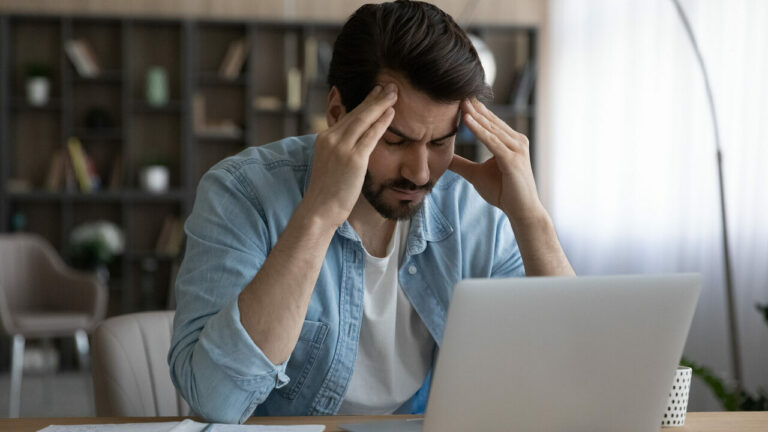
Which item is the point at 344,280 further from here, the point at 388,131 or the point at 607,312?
the point at 607,312

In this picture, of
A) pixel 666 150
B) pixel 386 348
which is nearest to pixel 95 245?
pixel 666 150

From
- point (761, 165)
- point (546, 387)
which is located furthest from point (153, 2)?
point (546, 387)

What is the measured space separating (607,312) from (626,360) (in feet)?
0.25

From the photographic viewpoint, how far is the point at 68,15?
17.9 ft

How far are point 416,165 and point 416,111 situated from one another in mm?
94

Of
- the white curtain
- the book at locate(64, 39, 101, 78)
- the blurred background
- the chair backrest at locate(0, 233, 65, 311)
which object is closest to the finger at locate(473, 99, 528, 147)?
the white curtain

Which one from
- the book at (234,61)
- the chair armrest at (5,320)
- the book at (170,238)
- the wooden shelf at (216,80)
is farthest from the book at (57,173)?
the chair armrest at (5,320)

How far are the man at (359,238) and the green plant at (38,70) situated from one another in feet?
14.7

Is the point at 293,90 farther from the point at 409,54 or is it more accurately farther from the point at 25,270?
the point at 409,54

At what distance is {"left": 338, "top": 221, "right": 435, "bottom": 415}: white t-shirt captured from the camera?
1.47m

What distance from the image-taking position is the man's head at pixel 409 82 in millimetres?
1396

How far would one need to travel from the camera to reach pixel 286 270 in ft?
4.03

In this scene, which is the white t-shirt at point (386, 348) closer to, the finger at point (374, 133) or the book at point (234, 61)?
the finger at point (374, 133)

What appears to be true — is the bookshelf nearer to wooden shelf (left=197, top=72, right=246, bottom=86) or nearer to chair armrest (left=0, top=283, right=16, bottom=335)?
wooden shelf (left=197, top=72, right=246, bottom=86)
